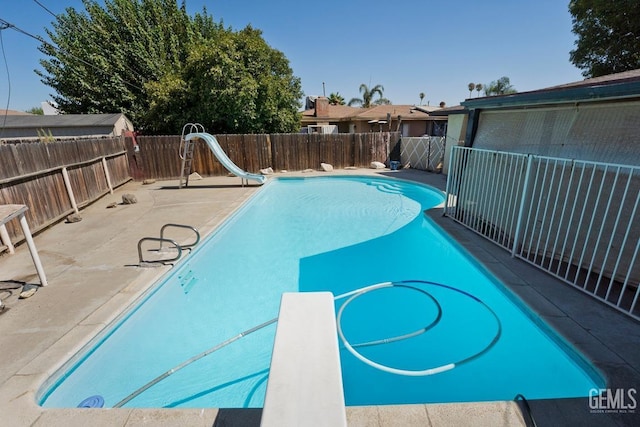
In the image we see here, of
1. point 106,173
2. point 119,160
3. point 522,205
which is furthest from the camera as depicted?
point 119,160

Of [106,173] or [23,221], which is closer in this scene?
[23,221]

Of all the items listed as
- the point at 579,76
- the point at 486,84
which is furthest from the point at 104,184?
the point at 486,84

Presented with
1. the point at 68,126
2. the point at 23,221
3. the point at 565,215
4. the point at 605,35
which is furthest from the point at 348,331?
the point at 68,126

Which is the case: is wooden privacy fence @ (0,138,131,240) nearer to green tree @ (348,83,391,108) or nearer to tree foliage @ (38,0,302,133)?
tree foliage @ (38,0,302,133)

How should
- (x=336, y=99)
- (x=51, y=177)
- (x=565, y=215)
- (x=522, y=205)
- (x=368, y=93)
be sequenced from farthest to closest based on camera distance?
(x=336, y=99) < (x=368, y=93) < (x=51, y=177) < (x=522, y=205) < (x=565, y=215)

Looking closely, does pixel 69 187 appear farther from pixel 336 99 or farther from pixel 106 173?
pixel 336 99

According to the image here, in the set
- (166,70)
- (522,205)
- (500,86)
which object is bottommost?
(522,205)

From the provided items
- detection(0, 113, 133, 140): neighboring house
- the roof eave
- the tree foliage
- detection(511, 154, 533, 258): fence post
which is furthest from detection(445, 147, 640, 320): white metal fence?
detection(0, 113, 133, 140): neighboring house

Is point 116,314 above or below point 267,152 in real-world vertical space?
below

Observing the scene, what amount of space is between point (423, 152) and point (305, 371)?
531 inches

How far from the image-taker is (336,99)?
113ft

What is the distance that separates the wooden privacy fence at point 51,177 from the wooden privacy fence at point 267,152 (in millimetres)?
2554

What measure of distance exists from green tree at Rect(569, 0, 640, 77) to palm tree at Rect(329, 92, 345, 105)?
23107 mm

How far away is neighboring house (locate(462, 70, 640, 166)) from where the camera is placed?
3023 millimetres
